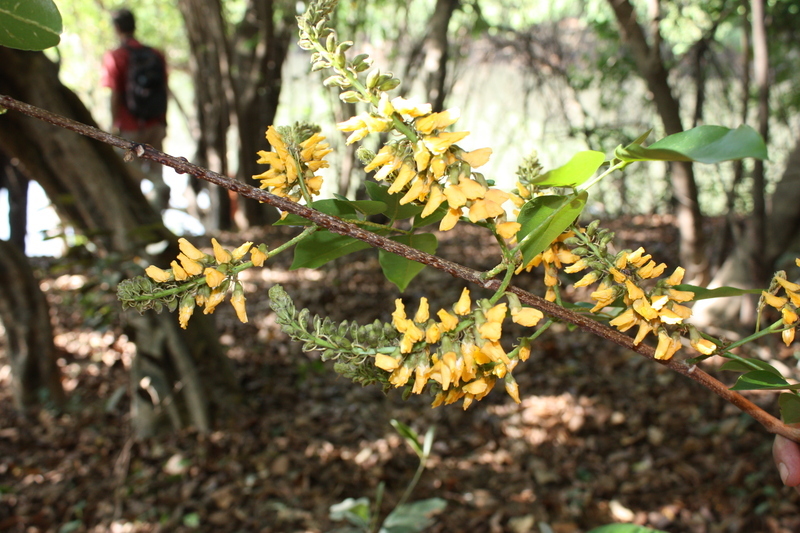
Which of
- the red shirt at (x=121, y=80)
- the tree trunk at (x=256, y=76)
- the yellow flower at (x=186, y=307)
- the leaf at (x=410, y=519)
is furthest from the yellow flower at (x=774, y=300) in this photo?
the tree trunk at (x=256, y=76)

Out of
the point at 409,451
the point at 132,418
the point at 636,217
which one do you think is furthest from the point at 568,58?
the point at 132,418

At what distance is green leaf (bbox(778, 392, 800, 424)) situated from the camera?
0.65 m

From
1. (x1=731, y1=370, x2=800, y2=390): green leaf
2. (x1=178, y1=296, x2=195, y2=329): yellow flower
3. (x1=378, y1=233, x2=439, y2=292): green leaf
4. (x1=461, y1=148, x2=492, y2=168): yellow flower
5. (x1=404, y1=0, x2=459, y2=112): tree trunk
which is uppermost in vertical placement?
(x1=404, y1=0, x2=459, y2=112): tree trunk

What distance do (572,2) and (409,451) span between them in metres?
4.05

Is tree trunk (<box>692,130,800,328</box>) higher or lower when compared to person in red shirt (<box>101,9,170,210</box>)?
lower

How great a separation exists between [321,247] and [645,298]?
374 millimetres

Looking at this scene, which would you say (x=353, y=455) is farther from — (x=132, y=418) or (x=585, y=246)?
(x=585, y=246)

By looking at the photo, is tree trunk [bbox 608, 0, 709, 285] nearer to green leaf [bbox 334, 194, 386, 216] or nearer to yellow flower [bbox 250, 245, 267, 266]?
green leaf [bbox 334, 194, 386, 216]

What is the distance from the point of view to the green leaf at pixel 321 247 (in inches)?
26.0

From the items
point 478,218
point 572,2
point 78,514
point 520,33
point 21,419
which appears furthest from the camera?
point 572,2

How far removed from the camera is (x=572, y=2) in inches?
189

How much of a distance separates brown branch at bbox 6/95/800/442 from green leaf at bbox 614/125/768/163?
19 cm

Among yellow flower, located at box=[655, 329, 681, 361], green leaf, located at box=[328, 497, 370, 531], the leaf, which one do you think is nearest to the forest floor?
the leaf

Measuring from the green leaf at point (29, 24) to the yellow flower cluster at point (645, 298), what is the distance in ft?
1.94
